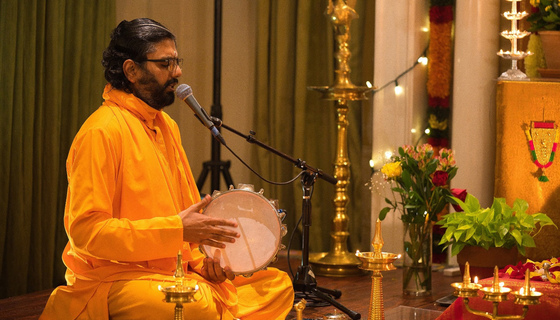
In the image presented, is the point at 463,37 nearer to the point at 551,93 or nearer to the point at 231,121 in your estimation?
the point at 551,93

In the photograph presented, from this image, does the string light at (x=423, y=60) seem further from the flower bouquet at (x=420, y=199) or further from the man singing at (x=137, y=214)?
the man singing at (x=137, y=214)

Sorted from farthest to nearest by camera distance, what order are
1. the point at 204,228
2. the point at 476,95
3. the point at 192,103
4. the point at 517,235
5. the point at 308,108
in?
the point at 308,108
the point at 476,95
the point at 517,235
the point at 192,103
the point at 204,228

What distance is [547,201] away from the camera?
4.46 meters

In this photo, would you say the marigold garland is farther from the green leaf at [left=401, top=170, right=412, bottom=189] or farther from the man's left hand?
the man's left hand

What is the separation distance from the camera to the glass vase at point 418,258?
14.2 ft

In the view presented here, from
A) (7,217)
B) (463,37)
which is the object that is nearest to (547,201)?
(463,37)

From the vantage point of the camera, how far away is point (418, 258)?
14.3ft

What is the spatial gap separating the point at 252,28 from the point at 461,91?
1.90m

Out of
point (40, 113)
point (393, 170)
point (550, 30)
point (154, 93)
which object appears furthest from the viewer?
point (550, 30)

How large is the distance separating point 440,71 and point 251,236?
9.86 ft

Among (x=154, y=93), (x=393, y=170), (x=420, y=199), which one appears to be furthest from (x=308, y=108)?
(x=154, y=93)

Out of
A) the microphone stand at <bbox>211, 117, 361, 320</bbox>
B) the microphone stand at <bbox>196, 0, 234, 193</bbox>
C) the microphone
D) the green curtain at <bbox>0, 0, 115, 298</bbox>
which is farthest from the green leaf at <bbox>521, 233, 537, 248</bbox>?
the green curtain at <bbox>0, 0, 115, 298</bbox>

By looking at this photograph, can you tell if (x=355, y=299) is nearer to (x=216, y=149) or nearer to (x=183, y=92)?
(x=216, y=149)

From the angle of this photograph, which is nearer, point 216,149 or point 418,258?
point 418,258
